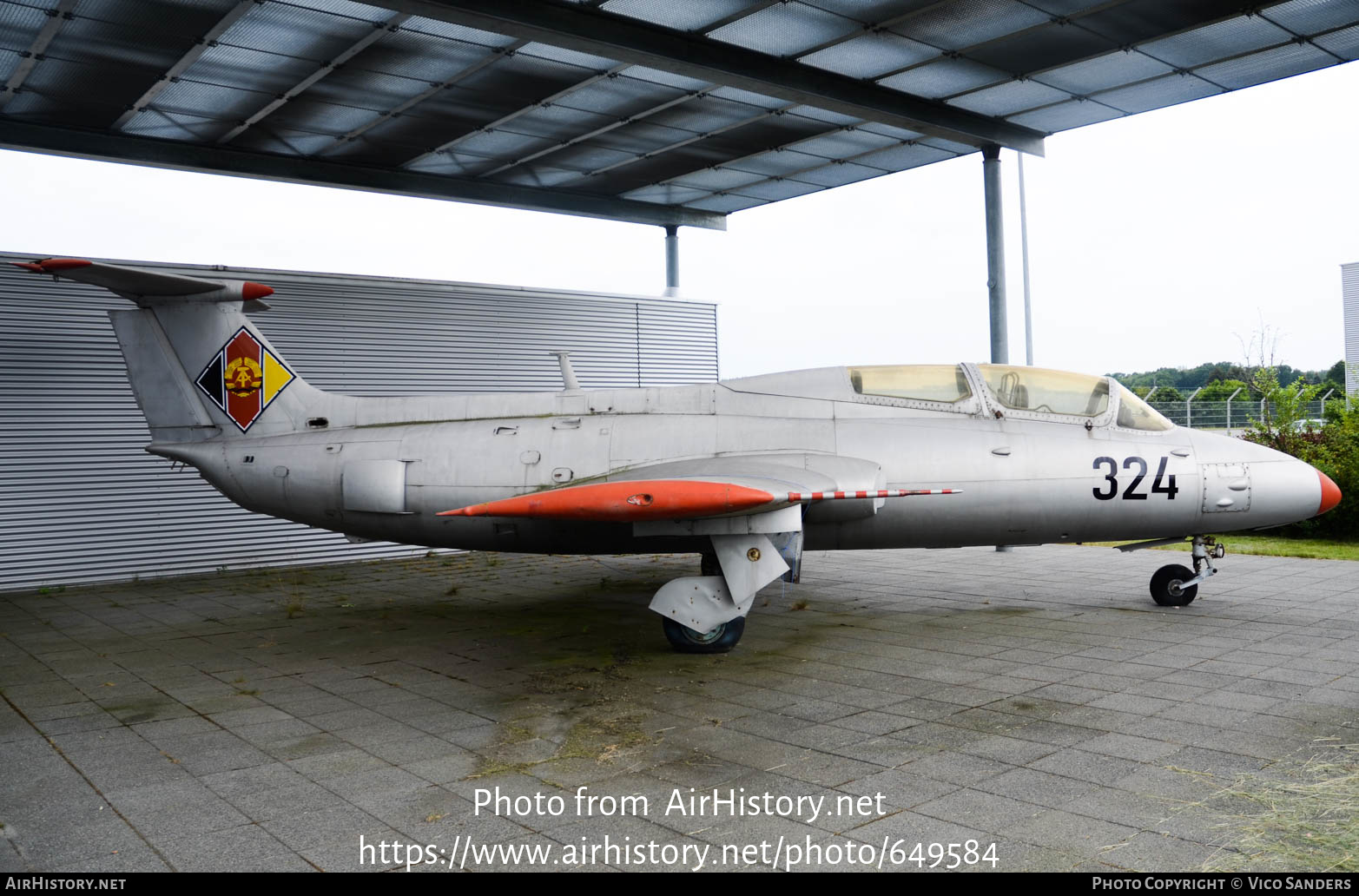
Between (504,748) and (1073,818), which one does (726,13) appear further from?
(1073,818)

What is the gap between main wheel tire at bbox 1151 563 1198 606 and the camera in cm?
991

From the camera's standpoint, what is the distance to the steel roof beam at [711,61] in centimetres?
999

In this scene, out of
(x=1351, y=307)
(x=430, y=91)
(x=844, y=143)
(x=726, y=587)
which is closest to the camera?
(x=726, y=587)

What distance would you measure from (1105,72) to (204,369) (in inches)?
469

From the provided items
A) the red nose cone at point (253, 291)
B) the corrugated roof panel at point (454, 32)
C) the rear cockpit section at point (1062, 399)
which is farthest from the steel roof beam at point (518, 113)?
the rear cockpit section at point (1062, 399)

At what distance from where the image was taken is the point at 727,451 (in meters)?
9.11

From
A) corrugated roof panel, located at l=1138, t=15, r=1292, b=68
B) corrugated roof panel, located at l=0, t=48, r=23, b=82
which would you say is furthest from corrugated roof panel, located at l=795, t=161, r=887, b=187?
corrugated roof panel, located at l=0, t=48, r=23, b=82

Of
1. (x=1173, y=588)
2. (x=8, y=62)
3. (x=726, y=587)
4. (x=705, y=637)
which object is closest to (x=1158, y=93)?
(x=1173, y=588)

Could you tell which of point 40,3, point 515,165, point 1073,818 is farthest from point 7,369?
point 1073,818

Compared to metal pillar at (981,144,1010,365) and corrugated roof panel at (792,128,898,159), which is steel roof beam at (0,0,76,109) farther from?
metal pillar at (981,144,1010,365)

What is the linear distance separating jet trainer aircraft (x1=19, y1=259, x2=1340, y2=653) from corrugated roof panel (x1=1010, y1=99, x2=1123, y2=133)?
635cm

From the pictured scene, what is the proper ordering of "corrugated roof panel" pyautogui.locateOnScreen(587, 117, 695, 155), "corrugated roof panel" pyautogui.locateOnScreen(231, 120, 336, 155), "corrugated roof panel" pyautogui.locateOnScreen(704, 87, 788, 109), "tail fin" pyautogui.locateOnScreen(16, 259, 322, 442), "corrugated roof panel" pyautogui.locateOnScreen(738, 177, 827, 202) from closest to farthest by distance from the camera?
"tail fin" pyautogui.locateOnScreen(16, 259, 322, 442)
"corrugated roof panel" pyautogui.locateOnScreen(704, 87, 788, 109)
"corrugated roof panel" pyautogui.locateOnScreen(231, 120, 336, 155)
"corrugated roof panel" pyautogui.locateOnScreen(587, 117, 695, 155)
"corrugated roof panel" pyautogui.locateOnScreen(738, 177, 827, 202)

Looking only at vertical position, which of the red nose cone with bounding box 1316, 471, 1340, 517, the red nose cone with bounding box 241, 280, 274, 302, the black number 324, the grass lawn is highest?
the red nose cone with bounding box 241, 280, 274, 302

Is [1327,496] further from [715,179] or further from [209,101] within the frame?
[209,101]
